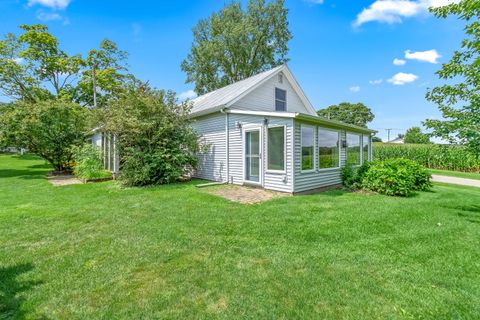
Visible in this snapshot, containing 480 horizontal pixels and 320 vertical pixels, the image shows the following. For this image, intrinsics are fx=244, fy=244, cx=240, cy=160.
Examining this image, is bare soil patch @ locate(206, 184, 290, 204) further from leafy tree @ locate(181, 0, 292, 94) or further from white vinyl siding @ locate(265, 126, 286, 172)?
leafy tree @ locate(181, 0, 292, 94)

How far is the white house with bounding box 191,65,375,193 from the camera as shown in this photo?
7.94 m

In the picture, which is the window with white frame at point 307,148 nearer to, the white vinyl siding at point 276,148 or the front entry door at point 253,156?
the white vinyl siding at point 276,148

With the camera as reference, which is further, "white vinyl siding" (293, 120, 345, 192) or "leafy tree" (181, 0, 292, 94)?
"leafy tree" (181, 0, 292, 94)

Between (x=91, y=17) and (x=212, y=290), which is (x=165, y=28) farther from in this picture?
(x=212, y=290)

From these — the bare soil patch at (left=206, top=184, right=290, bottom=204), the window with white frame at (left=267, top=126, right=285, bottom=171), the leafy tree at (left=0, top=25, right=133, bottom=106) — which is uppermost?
the leafy tree at (left=0, top=25, right=133, bottom=106)

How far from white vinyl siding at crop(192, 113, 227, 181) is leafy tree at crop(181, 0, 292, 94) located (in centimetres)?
1615

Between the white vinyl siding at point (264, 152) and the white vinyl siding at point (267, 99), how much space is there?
167 centimetres

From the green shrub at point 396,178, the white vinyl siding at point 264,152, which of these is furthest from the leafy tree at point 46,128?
the green shrub at point 396,178

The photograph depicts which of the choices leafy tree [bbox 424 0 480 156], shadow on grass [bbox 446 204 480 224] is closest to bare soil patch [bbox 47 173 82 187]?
leafy tree [bbox 424 0 480 156]

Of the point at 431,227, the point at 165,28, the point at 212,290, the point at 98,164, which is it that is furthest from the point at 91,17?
the point at 431,227

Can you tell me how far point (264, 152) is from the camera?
8.62 m

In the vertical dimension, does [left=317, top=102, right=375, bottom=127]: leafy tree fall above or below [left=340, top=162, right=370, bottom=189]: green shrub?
above

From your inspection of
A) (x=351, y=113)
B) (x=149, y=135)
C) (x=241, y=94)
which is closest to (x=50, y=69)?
(x=149, y=135)

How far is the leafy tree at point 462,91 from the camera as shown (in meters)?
4.93
